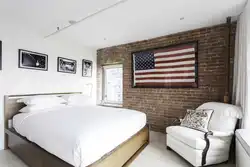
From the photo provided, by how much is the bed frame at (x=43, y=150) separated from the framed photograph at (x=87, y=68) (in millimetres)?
1716

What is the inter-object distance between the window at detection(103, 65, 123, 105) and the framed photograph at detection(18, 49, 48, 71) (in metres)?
1.98

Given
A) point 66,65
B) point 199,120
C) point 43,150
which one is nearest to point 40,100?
point 66,65

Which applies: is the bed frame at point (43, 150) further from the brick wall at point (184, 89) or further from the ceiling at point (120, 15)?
the ceiling at point (120, 15)

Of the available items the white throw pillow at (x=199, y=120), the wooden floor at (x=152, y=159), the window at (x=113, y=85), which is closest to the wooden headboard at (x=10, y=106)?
the wooden floor at (x=152, y=159)

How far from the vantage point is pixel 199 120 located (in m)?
2.53

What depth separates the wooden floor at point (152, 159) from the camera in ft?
7.42

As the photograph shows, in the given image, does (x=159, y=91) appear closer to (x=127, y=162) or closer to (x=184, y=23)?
(x=184, y=23)

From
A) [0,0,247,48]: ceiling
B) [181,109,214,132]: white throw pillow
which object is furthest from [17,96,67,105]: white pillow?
[181,109,214,132]: white throw pillow

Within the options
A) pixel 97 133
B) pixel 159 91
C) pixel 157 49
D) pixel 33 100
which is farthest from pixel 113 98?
pixel 97 133

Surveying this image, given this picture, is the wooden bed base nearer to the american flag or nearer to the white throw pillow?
the white throw pillow

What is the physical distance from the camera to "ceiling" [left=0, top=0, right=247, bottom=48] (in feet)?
7.36

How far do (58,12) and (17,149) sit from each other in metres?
2.35

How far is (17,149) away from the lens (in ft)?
7.92

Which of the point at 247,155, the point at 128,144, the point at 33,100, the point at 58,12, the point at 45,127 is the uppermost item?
the point at 58,12
